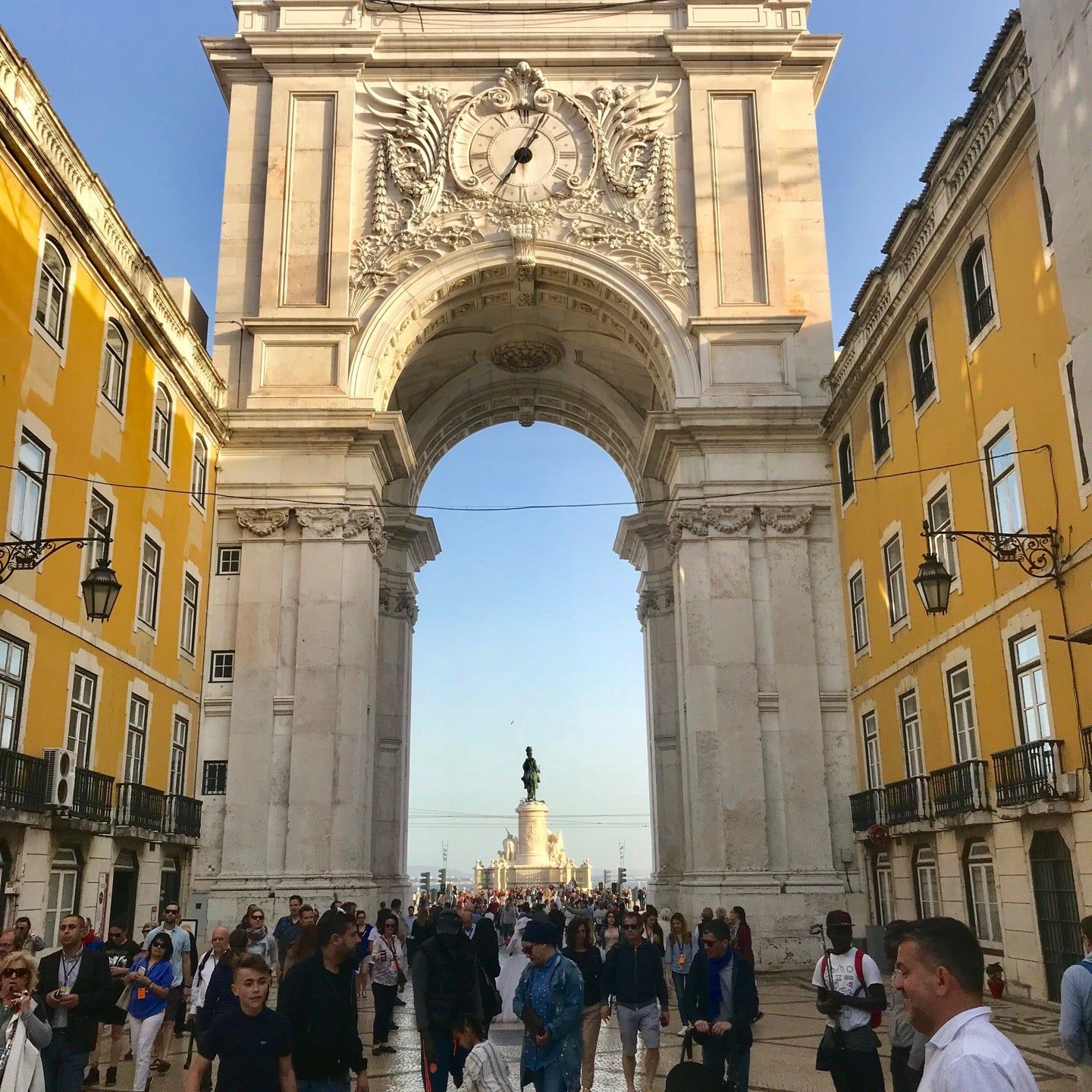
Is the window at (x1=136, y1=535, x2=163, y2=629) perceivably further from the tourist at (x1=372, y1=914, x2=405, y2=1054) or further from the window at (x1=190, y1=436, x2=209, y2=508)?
the tourist at (x1=372, y1=914, x2=405, y2=1054)

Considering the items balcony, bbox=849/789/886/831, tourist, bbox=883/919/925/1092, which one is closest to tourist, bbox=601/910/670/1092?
tourist, bbox=883/919/925/1092

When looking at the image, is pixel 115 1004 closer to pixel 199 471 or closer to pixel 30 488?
pixel 30 488

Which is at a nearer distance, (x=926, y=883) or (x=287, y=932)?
(x=287, y=932)

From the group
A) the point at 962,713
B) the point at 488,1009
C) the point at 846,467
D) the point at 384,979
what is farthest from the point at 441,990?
the point at 846,467

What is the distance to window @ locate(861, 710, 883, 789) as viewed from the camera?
2488 centimetres

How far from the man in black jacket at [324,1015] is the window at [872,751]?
62.7ft

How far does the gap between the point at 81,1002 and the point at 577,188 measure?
83.8 feet

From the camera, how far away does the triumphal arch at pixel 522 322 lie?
86.2 feet

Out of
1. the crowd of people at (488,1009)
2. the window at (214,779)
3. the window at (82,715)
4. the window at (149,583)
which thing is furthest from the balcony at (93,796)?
the window at (214,779)

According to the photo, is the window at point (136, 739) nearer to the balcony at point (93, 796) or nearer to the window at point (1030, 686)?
the balcony at point (93, 796)

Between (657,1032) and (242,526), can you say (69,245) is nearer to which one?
(242,526)

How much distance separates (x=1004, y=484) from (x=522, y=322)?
19589mm

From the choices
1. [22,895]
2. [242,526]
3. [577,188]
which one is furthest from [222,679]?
[577,188]

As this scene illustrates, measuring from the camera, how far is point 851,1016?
8727mm
